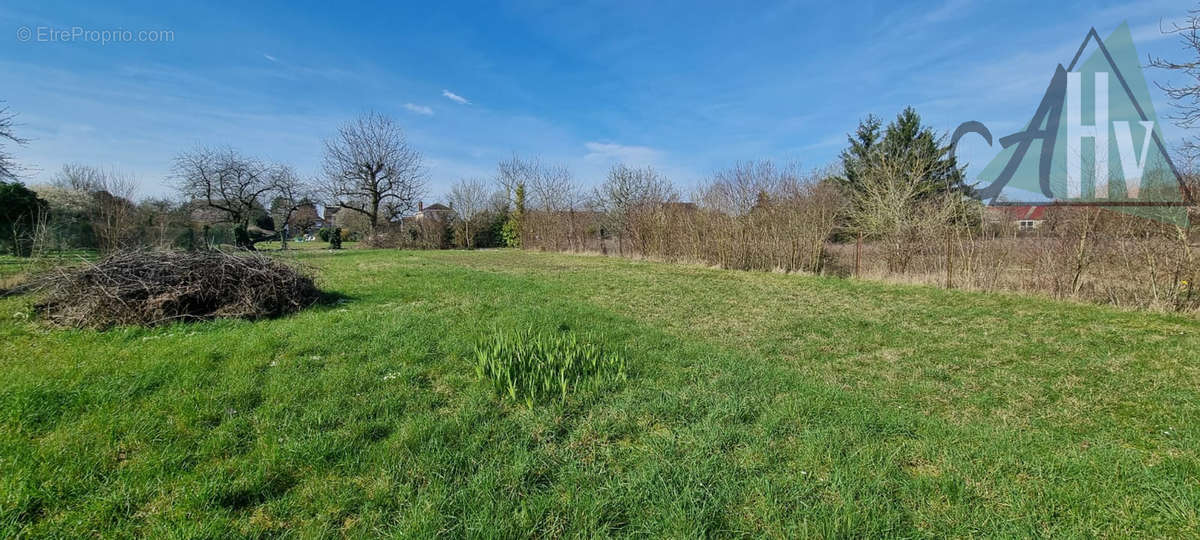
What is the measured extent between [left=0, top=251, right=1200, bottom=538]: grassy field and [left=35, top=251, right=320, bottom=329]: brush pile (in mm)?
300

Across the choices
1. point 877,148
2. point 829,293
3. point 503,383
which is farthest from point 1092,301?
point 877,148

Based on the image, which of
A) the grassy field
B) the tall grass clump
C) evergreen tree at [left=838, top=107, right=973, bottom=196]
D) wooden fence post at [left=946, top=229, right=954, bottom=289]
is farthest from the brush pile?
evergreen tree at [left=838, top=107, right=973, bottom=196]

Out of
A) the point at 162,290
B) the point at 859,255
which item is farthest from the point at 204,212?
the point at 859,255

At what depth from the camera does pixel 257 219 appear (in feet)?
94.9

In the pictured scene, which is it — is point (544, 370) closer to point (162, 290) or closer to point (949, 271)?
point (162, 290)

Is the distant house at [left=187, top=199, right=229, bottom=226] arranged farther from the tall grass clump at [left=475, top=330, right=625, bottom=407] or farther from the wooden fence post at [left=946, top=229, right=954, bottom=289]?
the wooden fence post at [left=946, top=229, right=954, bottom=289]

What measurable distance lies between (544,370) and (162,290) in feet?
14.9

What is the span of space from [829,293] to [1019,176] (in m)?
9.34

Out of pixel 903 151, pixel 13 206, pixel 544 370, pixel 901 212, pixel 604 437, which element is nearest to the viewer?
pixel 604 437

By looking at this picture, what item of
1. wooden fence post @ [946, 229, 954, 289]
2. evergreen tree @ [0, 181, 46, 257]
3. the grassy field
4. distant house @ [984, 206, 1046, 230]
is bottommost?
the grassy field

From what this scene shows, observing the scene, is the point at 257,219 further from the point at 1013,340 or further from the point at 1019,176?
the point at 1019,176

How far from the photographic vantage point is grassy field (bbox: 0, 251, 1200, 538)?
1690 millimetres

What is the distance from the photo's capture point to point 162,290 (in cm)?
457

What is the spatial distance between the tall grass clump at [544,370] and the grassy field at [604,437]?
0.37 feet
